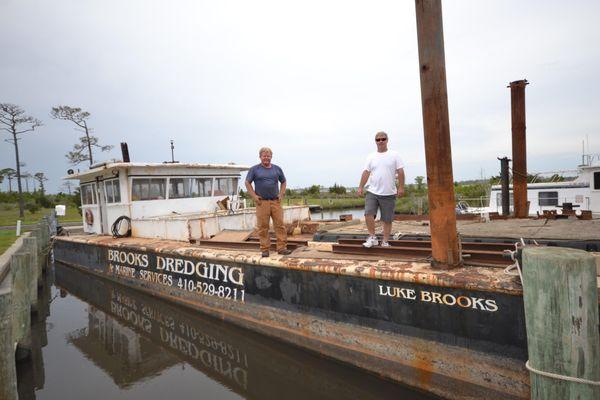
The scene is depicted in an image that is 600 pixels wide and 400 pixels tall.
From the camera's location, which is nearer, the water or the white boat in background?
the water

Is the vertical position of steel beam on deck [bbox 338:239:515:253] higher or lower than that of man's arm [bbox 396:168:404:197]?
lower

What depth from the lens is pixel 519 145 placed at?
758cm

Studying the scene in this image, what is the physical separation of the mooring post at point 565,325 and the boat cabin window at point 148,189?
31.4 ft

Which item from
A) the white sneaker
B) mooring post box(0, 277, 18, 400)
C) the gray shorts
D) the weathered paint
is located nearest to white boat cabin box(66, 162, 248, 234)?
the weathered paint

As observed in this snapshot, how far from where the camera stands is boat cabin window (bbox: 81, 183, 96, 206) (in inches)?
483

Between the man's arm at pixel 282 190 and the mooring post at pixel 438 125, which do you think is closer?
the mooring post at pixel 438 125

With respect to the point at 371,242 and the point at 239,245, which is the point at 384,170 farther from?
the point at 239,245

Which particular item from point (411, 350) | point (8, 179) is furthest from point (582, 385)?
point (8, 179)

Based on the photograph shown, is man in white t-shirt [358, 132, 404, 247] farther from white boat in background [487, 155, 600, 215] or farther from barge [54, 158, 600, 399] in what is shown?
white boat in background [487, 155, 600, 215]

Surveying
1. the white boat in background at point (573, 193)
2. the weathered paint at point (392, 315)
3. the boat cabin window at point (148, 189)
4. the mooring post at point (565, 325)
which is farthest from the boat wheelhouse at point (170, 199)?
the white boat in background at point (573, 193)

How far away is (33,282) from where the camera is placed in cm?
833

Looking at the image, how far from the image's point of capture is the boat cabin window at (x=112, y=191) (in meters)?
10.4

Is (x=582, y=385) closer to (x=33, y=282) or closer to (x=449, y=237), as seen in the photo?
(x=449, y=237)

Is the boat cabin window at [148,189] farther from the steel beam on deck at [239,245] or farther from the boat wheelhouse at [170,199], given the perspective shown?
the steel beam on deck at [239,245]
